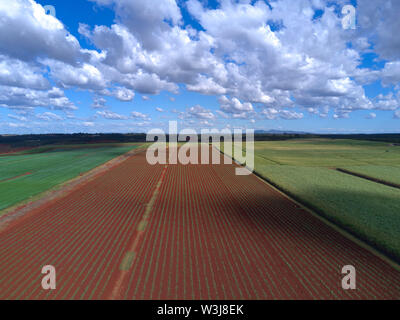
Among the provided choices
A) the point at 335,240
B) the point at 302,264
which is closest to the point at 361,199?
the point at 335,240

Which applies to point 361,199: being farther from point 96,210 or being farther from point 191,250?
point 96,210

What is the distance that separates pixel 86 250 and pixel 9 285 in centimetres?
353

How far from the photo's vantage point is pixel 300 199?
22594mm

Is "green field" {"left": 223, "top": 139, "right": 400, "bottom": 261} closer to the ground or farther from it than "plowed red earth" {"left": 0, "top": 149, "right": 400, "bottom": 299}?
farther from it

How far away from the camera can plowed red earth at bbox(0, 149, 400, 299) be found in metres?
9.62

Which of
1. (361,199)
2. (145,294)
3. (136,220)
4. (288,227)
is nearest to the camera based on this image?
(145,294)

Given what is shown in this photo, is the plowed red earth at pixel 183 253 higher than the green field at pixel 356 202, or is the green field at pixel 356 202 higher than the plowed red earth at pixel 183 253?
the green field at pixel 356 202

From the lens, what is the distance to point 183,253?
12500mm

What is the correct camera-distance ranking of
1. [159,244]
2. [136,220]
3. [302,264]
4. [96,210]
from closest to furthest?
[302,264] < [159,244] < [136,220] < [96,210]

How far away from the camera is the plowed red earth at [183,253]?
9617mm

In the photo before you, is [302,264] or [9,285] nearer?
[9,285]

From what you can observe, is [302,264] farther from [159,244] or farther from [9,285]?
[9,285]

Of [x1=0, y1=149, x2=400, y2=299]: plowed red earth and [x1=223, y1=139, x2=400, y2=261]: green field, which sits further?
[x1=223, y1=139, x2=400, y2=261]: green field

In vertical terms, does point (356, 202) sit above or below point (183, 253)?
above
